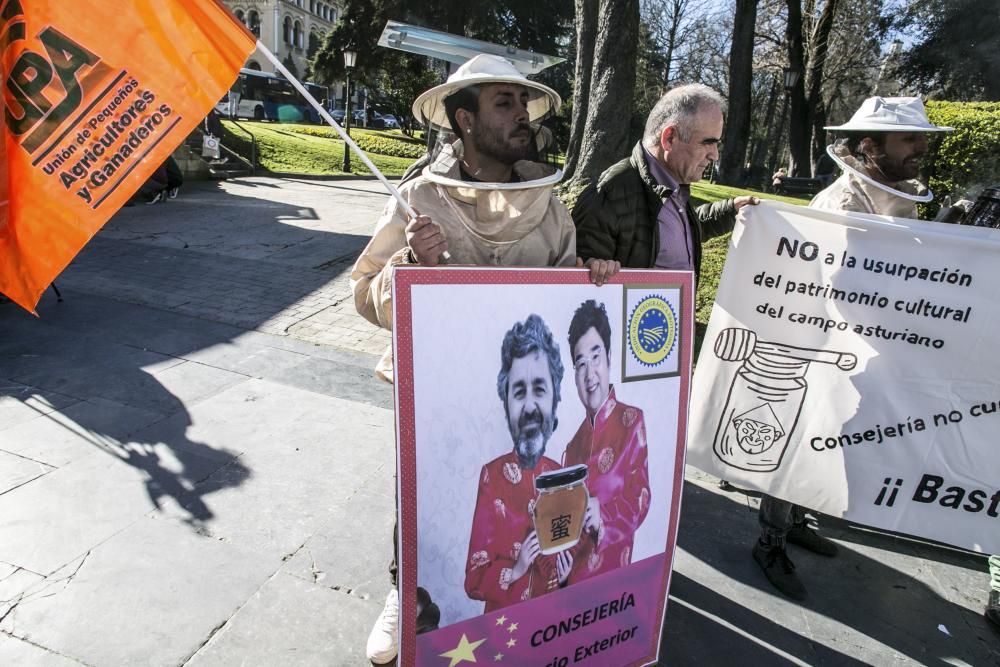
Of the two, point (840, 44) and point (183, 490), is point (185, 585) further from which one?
point (840, 44)

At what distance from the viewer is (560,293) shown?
1908 millimetres

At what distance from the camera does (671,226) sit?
2678 millimetres

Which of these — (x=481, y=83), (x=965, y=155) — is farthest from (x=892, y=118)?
(x=965, y=155)

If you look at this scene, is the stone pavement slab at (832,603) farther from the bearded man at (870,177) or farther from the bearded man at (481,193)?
the bearded man at (481,193)

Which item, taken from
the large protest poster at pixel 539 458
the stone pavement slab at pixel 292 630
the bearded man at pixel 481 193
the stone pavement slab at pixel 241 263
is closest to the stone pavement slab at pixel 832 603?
the large protest poster at pixel 539 458

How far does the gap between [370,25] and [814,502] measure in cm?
2736

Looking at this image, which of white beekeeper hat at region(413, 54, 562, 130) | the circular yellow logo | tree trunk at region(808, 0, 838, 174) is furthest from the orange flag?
tree trunk at region(808, 0, 838, 174)

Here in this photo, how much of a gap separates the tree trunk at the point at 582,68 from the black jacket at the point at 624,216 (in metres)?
7.28

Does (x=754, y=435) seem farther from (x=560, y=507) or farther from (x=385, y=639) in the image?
(x=385, y=639)

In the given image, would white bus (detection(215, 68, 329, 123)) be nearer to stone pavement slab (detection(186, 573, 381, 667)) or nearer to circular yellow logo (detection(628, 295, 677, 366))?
stone pavement slab (detection(186, 573, 381, 667))

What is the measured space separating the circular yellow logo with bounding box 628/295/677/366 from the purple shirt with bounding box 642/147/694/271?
506mm

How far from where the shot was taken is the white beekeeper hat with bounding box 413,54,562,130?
6.74 ft

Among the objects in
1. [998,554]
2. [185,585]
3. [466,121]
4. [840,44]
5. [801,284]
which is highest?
[840,44]

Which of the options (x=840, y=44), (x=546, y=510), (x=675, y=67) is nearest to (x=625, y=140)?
(x=546, y=510)
